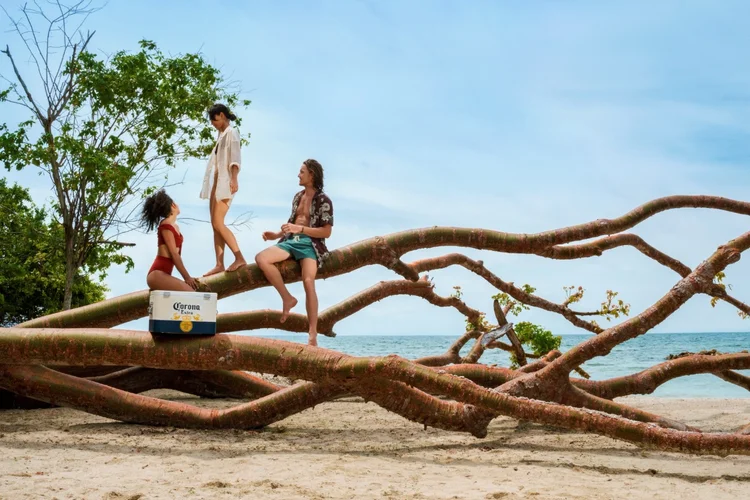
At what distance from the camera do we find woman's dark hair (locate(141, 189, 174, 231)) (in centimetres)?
568

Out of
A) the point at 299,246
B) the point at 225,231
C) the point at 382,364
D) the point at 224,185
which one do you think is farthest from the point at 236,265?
the point at 382,364

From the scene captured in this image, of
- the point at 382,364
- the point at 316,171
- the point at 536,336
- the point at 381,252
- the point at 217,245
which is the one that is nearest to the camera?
the point at 382,364

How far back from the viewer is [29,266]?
69.3ft

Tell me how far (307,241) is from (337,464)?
6.05 feet

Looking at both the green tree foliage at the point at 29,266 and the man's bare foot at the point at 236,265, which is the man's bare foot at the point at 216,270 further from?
the green tree foliage at the point at 29,266

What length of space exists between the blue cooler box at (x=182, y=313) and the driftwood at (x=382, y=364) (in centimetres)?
25

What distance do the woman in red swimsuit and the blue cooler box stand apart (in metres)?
0.30

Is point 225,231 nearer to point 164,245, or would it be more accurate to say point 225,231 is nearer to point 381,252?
point 164,245

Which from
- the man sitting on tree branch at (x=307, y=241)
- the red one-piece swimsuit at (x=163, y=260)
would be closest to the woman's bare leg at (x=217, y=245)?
the man sitting on tree branch at (x=307, y=241)


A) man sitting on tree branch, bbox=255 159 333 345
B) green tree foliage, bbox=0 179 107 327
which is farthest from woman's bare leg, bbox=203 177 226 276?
green tree foliage, bbox=0 179 107 327

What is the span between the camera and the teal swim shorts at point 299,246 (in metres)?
6.14

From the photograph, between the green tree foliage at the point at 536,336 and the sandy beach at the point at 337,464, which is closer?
the sandy beach at the point at 337,464

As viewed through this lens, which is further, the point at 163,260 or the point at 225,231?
the point at 225,231

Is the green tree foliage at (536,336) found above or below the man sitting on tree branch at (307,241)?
below
